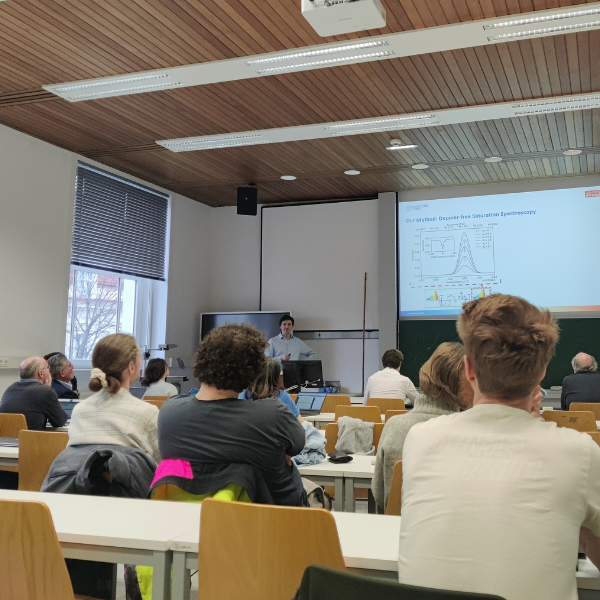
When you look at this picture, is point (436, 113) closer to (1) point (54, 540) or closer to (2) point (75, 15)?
(2) point (75, 15)

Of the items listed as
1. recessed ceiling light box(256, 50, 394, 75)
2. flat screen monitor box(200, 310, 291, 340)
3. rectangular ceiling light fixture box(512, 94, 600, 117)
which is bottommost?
flat screen monitor box(200, 310, 291, 340)

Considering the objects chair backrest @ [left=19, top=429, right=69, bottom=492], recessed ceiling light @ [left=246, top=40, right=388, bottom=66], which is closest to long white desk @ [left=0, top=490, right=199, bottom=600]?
chair backrest @ [left=19, top=429, right=69, bottom=492]

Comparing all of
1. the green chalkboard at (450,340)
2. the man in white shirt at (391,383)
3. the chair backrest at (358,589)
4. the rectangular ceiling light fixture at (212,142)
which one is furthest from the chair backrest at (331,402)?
the chair backrest at (358,589)

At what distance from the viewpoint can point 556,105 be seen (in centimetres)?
591

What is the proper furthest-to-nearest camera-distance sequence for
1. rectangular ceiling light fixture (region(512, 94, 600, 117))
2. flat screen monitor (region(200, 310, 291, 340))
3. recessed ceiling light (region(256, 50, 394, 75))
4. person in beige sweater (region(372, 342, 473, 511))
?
1. flat screen monitor (region(200, 310, 291, 340))
2. rectangular ceiling light fixture (region(512, 94, 600, 117))
3. recessed ceiling light (region(256, 50, 394, 75))
4. person in beige sweater (region(372, 342, 473, 511))

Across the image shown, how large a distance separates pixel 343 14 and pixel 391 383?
336 cm

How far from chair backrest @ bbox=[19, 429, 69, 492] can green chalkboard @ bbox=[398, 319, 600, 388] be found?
19.4 ft

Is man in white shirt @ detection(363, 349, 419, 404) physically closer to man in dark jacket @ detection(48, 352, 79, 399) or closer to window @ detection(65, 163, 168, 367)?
man in dark jacket @ detection(48, 352, 79, 399)

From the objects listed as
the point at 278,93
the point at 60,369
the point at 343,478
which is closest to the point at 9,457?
the point at 343,478

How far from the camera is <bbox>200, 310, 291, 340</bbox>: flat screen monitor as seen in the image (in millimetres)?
9477

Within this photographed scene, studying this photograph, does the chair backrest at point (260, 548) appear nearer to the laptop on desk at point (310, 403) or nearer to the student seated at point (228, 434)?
the student seated at point (228, 434)

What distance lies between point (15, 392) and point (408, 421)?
289 cm

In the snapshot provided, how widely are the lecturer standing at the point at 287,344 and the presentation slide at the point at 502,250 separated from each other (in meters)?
1.47

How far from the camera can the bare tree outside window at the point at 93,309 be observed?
316 inches
